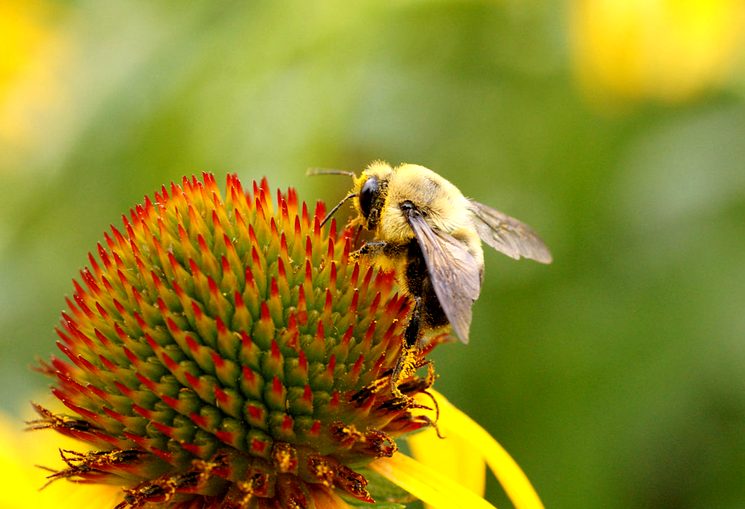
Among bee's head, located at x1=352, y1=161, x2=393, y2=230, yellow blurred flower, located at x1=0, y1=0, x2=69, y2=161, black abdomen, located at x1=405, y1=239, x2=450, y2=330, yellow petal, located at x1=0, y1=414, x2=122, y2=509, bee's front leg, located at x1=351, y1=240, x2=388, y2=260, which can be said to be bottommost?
yellow petal, located at x1=0, y1=414, x2=122, y2=509

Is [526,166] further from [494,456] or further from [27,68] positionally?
[27,68]

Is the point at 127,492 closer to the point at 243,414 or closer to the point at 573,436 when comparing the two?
the point at 243,414

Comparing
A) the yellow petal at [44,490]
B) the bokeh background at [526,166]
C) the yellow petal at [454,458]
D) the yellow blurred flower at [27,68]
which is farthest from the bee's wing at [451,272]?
the yellow blurred flower at [27,68]

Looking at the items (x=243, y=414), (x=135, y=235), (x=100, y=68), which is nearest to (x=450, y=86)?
(x=100, y=68)

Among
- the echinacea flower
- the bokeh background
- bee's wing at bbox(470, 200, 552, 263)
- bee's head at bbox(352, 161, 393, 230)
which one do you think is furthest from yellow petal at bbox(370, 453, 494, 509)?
the bokeh background

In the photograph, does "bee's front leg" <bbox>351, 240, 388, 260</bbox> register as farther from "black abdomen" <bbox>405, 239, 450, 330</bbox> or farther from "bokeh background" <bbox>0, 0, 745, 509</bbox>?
"bokeh background" <bbox>0, 0, 745, 509</bbox>

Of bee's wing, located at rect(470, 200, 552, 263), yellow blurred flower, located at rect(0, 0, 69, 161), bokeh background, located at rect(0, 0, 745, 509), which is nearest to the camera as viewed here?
bee's wing, located at rect(470, 200, 552, 263)

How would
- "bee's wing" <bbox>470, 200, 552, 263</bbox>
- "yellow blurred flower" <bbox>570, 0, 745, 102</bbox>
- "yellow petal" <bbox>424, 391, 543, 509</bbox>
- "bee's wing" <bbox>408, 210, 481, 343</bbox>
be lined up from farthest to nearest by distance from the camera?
1. "yellow blurred flower" <bbox>570, 0, 745, 102</bbox>
2. "bee's wing" <bbox>470, 200, 552, 263</bbox>
3. "yellow petal" <bbox>424, 391, 543, 509</bbox>
4. "bee's wing" <bbox>408, 210, 481, 343</bbox>

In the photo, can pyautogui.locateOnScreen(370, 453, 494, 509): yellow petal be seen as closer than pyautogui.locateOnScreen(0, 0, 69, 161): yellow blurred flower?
Yes
